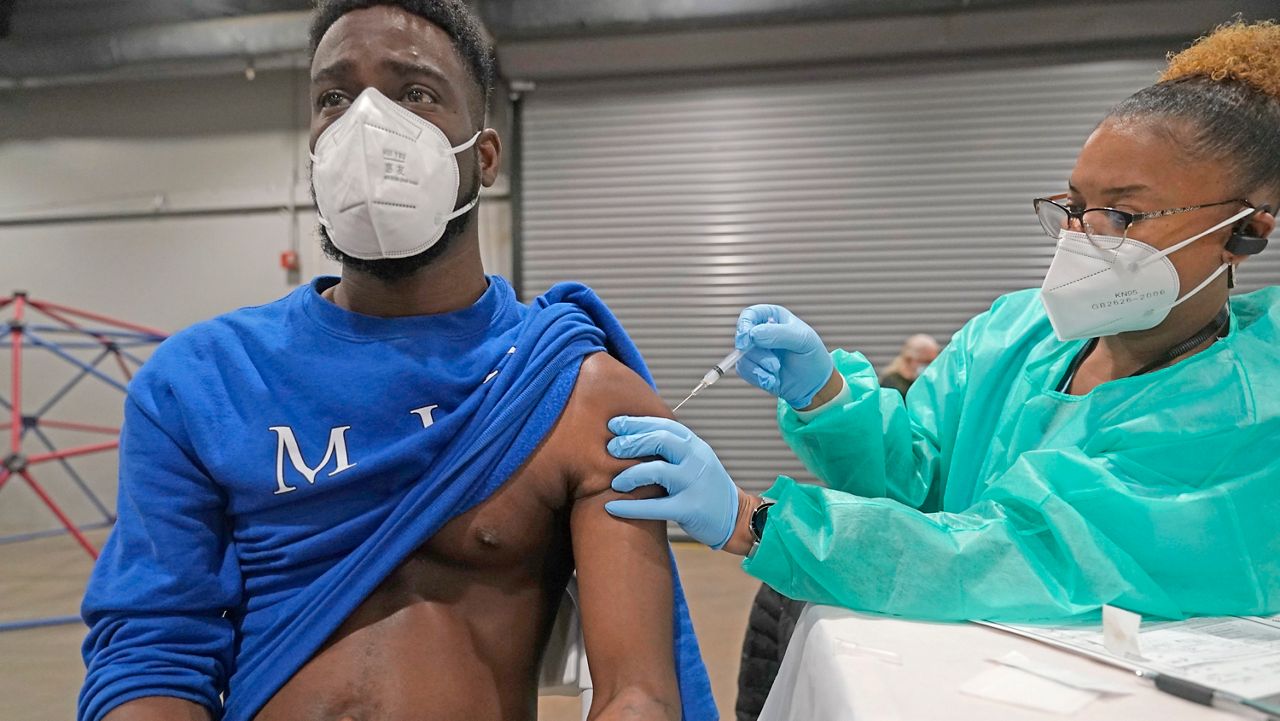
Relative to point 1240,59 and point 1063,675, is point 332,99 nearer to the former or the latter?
point 1063,675

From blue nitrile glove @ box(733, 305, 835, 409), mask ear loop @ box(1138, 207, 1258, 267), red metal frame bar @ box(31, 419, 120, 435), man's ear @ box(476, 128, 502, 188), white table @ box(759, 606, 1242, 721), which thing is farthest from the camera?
red metal frame bar @ box(31, 419, 120, 435)

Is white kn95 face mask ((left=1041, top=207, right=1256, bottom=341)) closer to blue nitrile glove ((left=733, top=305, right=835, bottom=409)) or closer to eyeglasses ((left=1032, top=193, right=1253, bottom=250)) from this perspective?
eyeglasses ((left=1032, top=193, right=1253, bottom=250))

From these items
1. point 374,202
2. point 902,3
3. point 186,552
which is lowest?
point 186,552

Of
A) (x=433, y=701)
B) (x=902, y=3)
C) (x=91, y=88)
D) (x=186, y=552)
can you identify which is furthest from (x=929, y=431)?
(x=91, y=88)

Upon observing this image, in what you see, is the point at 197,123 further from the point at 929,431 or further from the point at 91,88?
the point at 929,431

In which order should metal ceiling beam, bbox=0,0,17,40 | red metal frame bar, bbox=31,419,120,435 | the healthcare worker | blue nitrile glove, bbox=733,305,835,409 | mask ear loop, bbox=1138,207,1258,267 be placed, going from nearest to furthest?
the healthcare worker < mask ear loop, bbox=1138,207,1258,267 < blue nitrile glove, bbox=733,305,835,409 < red metal frame bar, bbox=31,419,120,435 < metal ceiling beam, bbox=0,0,17,40

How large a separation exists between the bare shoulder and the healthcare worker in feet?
0.09

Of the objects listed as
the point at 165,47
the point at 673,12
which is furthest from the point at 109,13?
the point at 673,12

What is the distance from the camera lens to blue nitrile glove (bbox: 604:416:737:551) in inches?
36.1

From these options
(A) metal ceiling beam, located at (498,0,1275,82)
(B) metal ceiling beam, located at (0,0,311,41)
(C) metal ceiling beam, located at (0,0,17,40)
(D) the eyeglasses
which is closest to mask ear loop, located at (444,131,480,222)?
(D) the eyeglasses

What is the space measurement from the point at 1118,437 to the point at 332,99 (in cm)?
104

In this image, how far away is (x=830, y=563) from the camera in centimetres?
89

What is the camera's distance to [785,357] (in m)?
1.21

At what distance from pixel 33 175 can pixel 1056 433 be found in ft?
21.7
